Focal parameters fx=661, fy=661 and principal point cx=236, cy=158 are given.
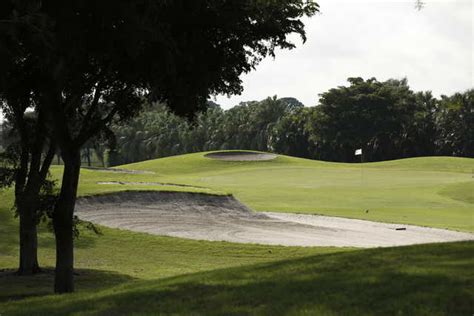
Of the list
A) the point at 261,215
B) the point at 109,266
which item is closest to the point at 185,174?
the point at 261,215

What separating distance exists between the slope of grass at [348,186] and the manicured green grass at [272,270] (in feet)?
0.59

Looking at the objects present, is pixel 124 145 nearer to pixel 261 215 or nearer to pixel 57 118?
pixel 261 215

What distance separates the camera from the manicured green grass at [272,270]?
30.3 ft

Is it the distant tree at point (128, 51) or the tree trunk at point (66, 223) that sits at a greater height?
the distant tree at point (128, 51)

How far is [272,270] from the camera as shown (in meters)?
12.5

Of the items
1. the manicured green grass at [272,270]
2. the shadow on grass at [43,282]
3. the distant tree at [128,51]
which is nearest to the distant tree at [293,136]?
the manicured green grass at [272,270]

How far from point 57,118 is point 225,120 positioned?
122274 millimetres

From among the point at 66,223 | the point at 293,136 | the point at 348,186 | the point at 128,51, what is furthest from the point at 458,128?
the point at 128,51

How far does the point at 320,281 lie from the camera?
418 inches

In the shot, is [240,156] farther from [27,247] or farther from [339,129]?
[27,247]

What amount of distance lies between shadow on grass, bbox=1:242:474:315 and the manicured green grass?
19 mm

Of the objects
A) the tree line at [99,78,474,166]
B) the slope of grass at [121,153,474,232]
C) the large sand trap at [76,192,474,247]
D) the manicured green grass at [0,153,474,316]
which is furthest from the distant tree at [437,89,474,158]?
the large sand trap at [76,192,474,247]

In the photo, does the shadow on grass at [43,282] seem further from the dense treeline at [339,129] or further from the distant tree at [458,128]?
the distant tree at [458,128]

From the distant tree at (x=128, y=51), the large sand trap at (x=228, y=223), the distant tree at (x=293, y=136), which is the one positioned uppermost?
the distant tree at (x=293, y=136)
